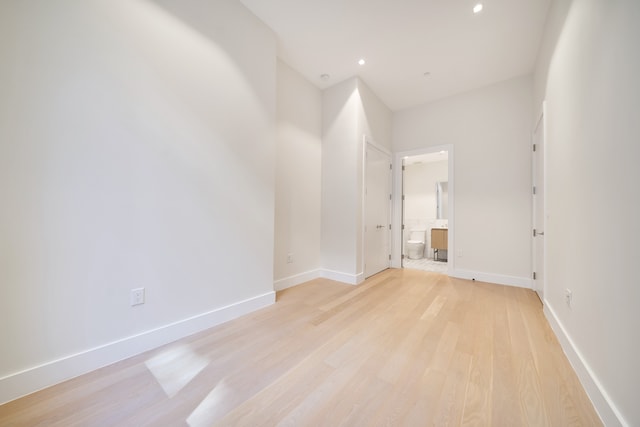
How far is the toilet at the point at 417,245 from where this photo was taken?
5.54 meters

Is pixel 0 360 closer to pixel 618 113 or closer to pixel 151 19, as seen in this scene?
pixel 151 19

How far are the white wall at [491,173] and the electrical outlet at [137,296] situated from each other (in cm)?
409

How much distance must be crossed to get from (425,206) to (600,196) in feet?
16.5

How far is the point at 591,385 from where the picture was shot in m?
1.25

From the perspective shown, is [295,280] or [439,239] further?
[439,239]

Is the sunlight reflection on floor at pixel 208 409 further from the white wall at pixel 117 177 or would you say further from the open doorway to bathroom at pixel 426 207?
the open doorway to bathroom at pixel 426 207

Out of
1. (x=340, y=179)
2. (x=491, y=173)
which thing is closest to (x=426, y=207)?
(x=491, y=173)

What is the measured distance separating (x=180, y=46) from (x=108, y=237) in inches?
61.1

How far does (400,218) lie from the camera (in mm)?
4309

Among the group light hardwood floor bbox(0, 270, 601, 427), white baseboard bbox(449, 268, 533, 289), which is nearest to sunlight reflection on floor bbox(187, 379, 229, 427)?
light hardwood floor bbox(0, 270, 601, 427)

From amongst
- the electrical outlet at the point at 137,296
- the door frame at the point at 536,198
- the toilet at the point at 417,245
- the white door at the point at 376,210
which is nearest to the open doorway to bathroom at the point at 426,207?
the toilet at the point at 417,245

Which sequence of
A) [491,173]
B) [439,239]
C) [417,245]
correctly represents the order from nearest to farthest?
1. [491,173]
2. [439,239]
3. [417,245]

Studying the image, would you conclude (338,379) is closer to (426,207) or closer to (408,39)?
(408,39)

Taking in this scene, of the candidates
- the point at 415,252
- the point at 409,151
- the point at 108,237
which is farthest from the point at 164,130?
the point at 415,252
